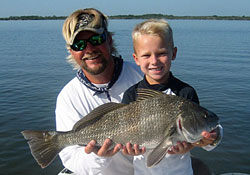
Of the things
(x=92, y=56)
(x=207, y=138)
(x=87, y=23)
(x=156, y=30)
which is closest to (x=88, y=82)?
(x=92, y=56)

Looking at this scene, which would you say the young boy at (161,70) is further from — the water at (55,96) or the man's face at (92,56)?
the water at (55,96)

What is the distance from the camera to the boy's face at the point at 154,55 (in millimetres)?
3473

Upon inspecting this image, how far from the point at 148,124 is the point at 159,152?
0.32 meters

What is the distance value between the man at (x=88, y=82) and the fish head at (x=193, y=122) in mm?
1181

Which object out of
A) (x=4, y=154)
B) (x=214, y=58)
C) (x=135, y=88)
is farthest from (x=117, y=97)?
(x=214, y=58)

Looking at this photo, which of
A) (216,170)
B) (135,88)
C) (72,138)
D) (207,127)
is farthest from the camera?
(216,170)

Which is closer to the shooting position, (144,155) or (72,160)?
(144,155)

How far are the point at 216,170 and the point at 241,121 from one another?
3372 millimetres

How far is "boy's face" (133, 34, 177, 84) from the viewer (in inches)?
137

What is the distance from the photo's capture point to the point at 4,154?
28.7 ft

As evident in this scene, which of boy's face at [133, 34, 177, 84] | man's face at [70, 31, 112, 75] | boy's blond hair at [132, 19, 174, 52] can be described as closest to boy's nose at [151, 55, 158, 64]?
boy's face at [133, 34, 177, 84]

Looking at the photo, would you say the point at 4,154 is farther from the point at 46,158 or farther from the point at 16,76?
the point at 16,76

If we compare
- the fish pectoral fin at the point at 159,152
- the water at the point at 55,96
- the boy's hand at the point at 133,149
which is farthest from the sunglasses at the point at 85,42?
the water at the point at 55,96

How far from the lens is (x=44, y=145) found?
140 inches
